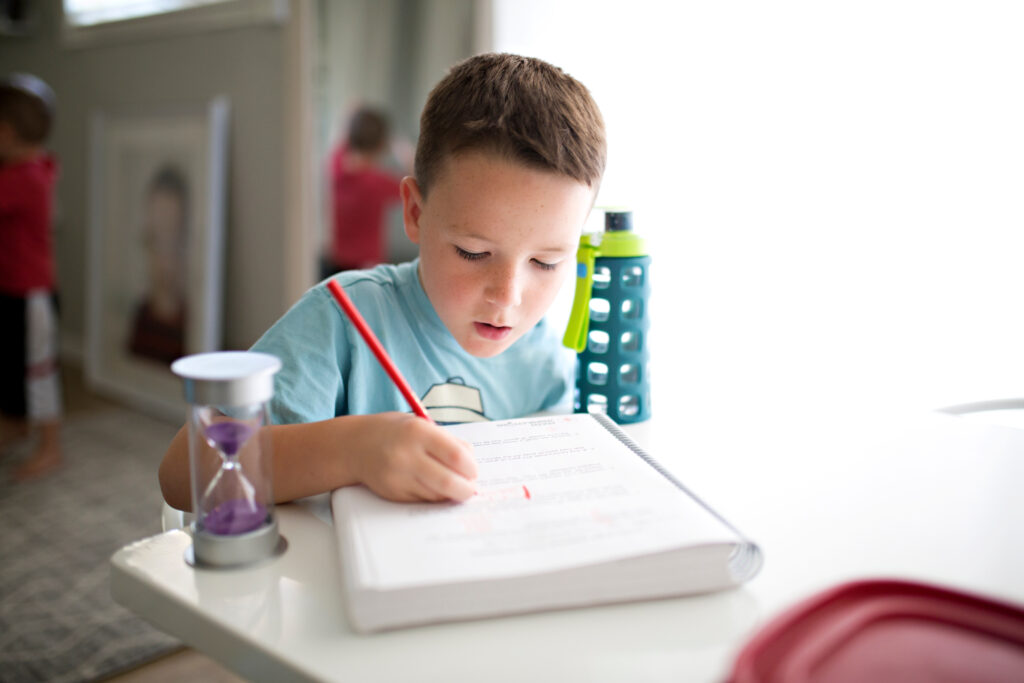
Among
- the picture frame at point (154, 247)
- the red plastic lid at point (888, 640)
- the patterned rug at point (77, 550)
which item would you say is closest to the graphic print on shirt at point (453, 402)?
the red plastic lid at point (888, 640)

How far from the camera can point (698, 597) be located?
20.5 inches

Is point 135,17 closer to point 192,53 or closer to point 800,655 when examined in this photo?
point 192,53

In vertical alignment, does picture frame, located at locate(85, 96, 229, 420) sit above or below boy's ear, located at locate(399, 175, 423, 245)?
below

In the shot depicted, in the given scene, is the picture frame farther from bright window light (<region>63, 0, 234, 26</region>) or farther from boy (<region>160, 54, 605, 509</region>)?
boy (<region>160, 54, 605, 509</region>)

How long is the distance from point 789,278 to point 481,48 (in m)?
0.91

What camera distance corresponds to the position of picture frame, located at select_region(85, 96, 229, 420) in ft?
8.86

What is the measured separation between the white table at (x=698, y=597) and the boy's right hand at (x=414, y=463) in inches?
2.5

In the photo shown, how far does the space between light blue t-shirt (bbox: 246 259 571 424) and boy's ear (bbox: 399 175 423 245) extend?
7 cm

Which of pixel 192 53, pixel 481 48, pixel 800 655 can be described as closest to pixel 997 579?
pixel 800 655

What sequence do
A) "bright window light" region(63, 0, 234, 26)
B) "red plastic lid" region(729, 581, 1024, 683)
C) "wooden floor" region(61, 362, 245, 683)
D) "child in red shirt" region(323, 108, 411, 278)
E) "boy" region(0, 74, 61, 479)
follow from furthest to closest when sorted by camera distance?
"bright window light" region(63, 0, 234, 26) < "boy" region(0, 74, 61, 479) < "child in red shirt" region(323, 108, 411, 278) < "wooden floor" region(61, 362, 245, 683) < "red plastic lid" region(729, 581, 1024, 683)

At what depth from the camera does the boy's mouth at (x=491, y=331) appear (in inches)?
34.0

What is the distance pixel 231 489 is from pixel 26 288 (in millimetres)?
2218

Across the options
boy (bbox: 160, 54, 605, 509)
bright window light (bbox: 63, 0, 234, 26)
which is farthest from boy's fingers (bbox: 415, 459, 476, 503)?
bright window light (bbox: 63, 0, 234, 26)

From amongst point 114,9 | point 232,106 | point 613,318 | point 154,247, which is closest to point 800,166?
point 613,318
